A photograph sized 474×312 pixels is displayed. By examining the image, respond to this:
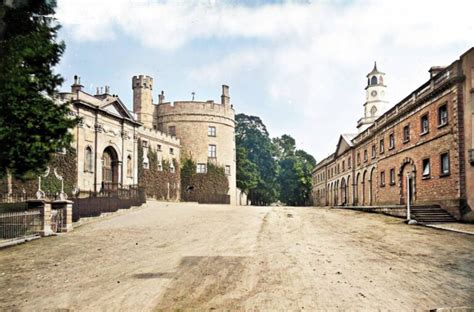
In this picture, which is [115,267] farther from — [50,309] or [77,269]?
[50,309]

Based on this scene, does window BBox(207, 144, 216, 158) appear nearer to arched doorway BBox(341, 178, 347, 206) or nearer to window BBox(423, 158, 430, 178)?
arched doorway BBox(341, 178, 347, 206)

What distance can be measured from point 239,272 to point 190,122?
124 ft

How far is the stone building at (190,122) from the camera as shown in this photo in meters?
43.7

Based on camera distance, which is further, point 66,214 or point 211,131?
point 211,131

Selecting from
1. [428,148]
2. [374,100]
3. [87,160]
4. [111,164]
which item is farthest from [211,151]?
[374,100]

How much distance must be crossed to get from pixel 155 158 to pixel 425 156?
2471cm

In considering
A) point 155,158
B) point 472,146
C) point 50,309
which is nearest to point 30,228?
point 50,309

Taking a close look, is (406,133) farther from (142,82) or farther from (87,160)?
(142,82)

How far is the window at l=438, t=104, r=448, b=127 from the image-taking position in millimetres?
18594

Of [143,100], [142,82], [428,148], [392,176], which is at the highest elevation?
[142,82]

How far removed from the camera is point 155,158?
38.1 metres

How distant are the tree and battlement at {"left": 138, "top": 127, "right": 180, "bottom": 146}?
32.2m

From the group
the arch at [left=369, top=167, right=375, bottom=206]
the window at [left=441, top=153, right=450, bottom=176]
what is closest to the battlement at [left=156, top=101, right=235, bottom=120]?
the arch at [left=369, top=167, right=375, bottom=206]

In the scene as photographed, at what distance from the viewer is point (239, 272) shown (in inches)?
289
